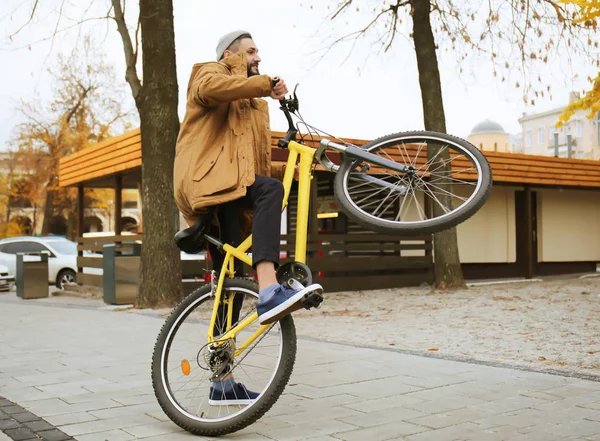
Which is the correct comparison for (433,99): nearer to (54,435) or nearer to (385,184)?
(385,184)

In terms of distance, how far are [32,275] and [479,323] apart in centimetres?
1082

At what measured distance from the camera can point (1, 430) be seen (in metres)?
3.95

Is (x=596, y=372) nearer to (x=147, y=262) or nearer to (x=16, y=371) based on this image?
(x=16, y=371)

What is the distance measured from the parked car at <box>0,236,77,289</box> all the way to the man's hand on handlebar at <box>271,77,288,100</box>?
17566 millimetres

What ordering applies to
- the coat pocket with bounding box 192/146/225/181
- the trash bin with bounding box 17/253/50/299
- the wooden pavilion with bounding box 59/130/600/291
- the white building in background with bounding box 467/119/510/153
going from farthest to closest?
1. the white building in background with bounding box 467/119/510/153
2. the trash bin with bounding box 17/253/50/299
3. the wooden pavilion with bounding box 59/130/600/291
4. the coat pocket with bounding box 192/146/225/181

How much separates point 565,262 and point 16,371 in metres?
18.8

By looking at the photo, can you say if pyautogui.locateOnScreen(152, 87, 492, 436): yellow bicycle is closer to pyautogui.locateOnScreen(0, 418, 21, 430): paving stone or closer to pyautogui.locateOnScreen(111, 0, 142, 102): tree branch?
pyautogui.locateOnScreen(0, 418, 21, 430): paving stone

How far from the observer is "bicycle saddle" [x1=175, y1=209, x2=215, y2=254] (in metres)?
3.99

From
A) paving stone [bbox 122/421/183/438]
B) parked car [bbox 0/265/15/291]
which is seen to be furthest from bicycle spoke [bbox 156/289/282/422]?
→ parked car [bbox 0/265/15/291]

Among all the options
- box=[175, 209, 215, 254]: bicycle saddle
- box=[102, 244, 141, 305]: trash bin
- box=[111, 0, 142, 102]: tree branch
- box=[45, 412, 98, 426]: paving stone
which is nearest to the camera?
box=[175, 209, 215, 254]: bicycle saddle

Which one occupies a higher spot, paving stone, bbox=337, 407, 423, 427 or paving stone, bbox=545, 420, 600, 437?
paving stone, bbox=545, 420, 600, 437

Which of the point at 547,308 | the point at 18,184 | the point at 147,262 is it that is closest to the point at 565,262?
the point at 547,308

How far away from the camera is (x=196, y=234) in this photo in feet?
13.1

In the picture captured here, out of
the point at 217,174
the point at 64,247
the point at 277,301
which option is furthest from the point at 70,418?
the point at 64,247
